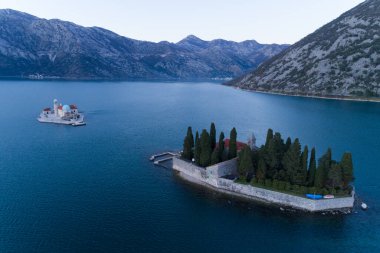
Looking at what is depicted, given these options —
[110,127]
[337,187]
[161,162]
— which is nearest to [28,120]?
[110,127]

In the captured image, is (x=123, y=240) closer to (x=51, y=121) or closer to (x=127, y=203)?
(x=127, y=203)

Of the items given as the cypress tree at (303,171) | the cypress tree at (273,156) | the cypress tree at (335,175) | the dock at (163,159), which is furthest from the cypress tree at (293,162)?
the dock at (163,159)

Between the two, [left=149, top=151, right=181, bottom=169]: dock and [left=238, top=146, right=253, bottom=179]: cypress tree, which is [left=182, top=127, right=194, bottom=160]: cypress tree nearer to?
[left=149, top=151, right=181, bottom=169]: dock

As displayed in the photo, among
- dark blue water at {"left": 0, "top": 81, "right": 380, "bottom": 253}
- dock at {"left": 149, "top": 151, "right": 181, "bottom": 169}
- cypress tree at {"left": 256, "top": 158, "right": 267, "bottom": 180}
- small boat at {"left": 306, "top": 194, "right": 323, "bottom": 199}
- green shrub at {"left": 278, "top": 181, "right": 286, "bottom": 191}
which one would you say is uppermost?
cypress tree at {"left": 256, "top": 158, "right": 267, "bottom": 180}

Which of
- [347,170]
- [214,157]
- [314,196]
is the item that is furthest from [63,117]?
[347,170]

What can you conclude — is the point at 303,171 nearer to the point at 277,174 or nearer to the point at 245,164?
the point at 277,174

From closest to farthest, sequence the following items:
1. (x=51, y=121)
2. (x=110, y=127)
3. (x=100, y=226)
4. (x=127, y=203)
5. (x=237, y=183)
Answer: (x=100, y=226) < (x=127, y=203) < (x=237, y=183) < (x=110, y=127) < (x=51, y=121)

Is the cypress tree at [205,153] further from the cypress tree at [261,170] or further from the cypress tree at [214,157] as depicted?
the cypress tree at [261,170]

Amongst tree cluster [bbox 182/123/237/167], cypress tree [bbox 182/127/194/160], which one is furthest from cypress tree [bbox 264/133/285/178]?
cypress tree [bbox 182/127/194/160]
